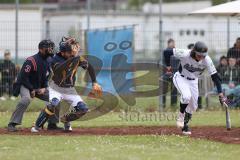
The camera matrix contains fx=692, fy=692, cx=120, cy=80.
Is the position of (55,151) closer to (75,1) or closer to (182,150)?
(182,150)

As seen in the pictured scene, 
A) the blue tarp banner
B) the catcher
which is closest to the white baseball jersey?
the catcher

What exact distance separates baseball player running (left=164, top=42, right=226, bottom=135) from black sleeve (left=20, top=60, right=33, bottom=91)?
3.00 meters

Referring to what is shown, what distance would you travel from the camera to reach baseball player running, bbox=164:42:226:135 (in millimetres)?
14062

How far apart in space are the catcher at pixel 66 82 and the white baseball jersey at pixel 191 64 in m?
1.80

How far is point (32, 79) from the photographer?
1481 centimetres

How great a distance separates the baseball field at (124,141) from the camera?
11.2m

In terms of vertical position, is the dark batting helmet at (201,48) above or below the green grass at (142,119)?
above

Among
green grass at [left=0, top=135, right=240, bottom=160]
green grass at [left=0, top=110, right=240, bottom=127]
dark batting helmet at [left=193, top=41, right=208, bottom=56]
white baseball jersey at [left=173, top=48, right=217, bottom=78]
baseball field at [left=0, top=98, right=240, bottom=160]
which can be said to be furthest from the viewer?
green grass at [left=0, top=110, right=240, bottom=127]

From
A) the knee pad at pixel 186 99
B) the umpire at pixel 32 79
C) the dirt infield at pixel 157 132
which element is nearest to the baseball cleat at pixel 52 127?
the dirt infield at pixel 157 132

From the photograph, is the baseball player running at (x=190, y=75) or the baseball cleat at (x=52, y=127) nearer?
the baseball player running at (x=190, y=75)

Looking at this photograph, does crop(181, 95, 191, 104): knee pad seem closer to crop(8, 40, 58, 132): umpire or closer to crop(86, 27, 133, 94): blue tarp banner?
crop(8, 40, 58, 132): umpire

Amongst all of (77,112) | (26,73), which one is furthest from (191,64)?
(26,73)

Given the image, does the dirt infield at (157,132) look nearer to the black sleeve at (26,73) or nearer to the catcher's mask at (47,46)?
the black sleeve at (26,73)

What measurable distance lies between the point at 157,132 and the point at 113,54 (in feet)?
24.8
